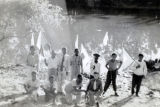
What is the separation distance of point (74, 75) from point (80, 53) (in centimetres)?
26

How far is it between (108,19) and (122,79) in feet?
2.26

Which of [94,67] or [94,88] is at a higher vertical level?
[94,67]

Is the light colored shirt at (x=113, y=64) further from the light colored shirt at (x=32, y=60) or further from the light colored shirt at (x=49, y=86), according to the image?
the light colored shirt at (x=32, y=60)

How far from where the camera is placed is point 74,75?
4.67m

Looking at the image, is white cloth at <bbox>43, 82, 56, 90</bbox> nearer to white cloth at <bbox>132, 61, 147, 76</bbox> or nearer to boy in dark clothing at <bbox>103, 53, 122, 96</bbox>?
boy in dark clothing at <bbox>103, 53, 122, 96</bbox>

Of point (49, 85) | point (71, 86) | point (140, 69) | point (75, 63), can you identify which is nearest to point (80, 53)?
point (75, 63)

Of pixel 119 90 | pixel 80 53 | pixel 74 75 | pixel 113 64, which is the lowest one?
pixel 119 90

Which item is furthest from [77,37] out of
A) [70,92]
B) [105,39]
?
[70,92]

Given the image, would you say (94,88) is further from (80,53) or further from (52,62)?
(52,62)

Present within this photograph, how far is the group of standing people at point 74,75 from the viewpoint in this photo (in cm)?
463

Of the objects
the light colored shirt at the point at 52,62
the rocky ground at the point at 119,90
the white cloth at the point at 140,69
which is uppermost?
the light colored shirt at the point at 52,62

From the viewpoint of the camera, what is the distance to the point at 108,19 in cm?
462

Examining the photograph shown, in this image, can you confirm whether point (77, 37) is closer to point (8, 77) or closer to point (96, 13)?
point (96, 13)

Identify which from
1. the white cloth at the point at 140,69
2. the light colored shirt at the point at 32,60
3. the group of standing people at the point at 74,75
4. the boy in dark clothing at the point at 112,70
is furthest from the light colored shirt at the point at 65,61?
the white cloth at the point at 140,69
